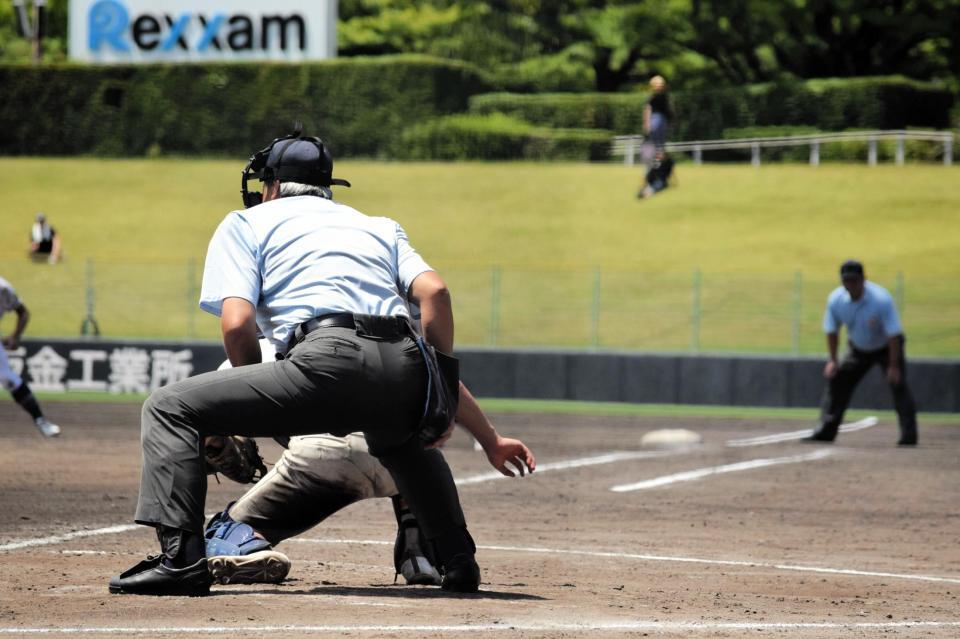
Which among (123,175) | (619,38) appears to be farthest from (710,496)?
(619,38)

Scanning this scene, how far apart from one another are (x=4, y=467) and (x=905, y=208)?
32.7 meters

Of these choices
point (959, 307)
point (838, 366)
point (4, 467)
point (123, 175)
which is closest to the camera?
point (4, 467)

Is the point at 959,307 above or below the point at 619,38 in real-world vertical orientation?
below

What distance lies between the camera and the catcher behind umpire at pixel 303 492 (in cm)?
697

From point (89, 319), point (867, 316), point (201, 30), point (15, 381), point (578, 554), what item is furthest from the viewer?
point (201, 30)

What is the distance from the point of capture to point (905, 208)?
42.5 meters

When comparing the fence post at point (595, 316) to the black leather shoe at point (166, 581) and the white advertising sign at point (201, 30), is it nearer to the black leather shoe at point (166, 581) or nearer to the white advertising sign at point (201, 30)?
the white advertising sign at point (201, 30)

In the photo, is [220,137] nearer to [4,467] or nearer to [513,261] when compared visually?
[513,261]

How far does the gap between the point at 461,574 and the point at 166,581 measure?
1206mm

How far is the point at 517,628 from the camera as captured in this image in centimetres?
570

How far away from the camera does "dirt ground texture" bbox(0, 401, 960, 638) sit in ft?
19.3

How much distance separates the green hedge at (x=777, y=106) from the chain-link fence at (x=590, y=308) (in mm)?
15518

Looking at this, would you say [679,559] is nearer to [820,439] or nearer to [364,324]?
[364,324]

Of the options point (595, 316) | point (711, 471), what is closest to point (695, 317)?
point (595, 316)
